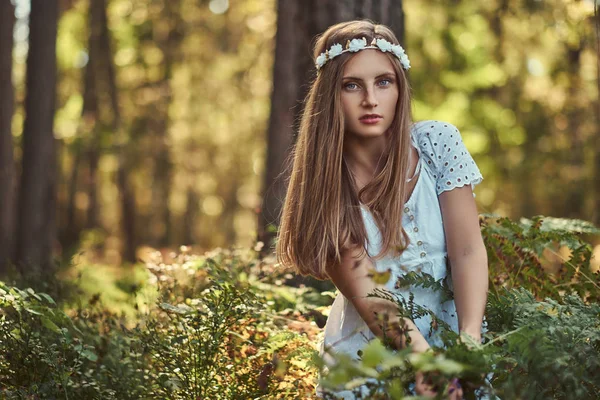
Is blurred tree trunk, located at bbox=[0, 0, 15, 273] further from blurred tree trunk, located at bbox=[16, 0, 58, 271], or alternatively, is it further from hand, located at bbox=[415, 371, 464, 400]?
hand, located at bbox=[415, 371, 464, 400]

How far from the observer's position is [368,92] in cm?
356

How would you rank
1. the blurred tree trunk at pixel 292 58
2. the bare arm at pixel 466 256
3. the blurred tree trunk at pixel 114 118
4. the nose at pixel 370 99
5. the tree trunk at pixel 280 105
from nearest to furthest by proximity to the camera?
the bare arm at pixel 466 256 < the nose at pixel 370 99 < the blurred tree trunk at pixel 292 58 < the tree trunk at pixel 280 105 < the blurred tree trunk at pixel 114 118

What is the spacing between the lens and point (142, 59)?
71.1 feet

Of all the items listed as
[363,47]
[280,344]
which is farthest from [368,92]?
[280,344]

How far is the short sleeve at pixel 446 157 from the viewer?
11.5ft

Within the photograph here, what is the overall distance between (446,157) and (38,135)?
929cm

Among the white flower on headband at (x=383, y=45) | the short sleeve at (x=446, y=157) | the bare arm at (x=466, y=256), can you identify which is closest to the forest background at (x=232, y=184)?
the bare arm at (x=466, y=256)

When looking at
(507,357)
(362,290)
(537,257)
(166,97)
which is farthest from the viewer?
(166,97)

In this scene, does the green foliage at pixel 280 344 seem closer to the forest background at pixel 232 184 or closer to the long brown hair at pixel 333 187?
the forest background at pixel 232 184

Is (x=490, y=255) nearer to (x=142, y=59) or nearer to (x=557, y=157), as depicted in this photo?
(x=557, y=157)

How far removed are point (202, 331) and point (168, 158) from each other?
2068 centimetres

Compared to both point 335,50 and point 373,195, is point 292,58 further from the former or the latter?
point 373,195

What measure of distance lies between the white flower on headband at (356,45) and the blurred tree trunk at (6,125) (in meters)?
10.1

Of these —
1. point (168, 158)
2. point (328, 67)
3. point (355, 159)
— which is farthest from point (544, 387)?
point (168, 158)
